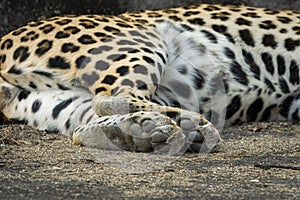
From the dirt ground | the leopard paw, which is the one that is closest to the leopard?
the leopard paw

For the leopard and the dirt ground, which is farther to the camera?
the leopard

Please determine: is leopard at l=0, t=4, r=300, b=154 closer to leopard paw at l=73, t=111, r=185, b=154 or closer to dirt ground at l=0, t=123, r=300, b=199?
leopard paw at l=73, t=111, r=185, b=154

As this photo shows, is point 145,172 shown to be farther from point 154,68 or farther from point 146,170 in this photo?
point 154,68

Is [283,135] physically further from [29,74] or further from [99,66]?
[29,74]

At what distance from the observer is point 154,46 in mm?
4699

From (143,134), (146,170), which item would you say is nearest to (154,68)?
Result: (143,134)

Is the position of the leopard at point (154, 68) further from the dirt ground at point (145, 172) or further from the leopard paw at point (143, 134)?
the dirt ground at point (145, 172)

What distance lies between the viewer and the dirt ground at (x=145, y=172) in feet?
8.87

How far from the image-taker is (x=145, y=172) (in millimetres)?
Result: 3107

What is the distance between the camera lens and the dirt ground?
270 cm

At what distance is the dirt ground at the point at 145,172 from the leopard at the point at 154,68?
29 centimetres

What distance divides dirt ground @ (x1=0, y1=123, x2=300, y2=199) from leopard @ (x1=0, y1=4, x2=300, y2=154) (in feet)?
0.96

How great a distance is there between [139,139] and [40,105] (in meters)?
1.21

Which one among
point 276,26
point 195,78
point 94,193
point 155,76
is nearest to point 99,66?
point 155,76
